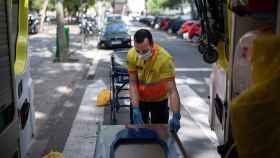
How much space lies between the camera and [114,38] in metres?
24.5

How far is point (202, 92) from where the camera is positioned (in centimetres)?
1097

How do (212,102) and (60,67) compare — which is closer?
(212,102)

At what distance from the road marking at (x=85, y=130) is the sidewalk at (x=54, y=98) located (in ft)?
0.46

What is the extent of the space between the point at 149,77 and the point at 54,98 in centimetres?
620

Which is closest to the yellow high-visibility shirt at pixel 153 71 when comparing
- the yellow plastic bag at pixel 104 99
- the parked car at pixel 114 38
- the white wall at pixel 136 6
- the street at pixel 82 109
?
the street at pixel 82 109

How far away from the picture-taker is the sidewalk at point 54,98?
715cm

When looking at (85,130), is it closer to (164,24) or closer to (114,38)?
(114,38)

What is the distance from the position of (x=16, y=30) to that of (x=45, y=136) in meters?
3.71

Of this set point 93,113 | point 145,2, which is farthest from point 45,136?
point 145,2

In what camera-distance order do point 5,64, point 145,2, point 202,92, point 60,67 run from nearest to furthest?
point 5,64
point 202,92
point 60,67
point 145,2

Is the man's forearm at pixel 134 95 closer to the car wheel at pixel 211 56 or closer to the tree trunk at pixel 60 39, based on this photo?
the car wheel at pixel 211 56

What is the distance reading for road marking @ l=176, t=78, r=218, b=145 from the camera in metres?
7.72

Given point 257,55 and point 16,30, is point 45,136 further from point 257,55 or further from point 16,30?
point 257,55

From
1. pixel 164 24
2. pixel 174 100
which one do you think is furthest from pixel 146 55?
pixel 164 24
